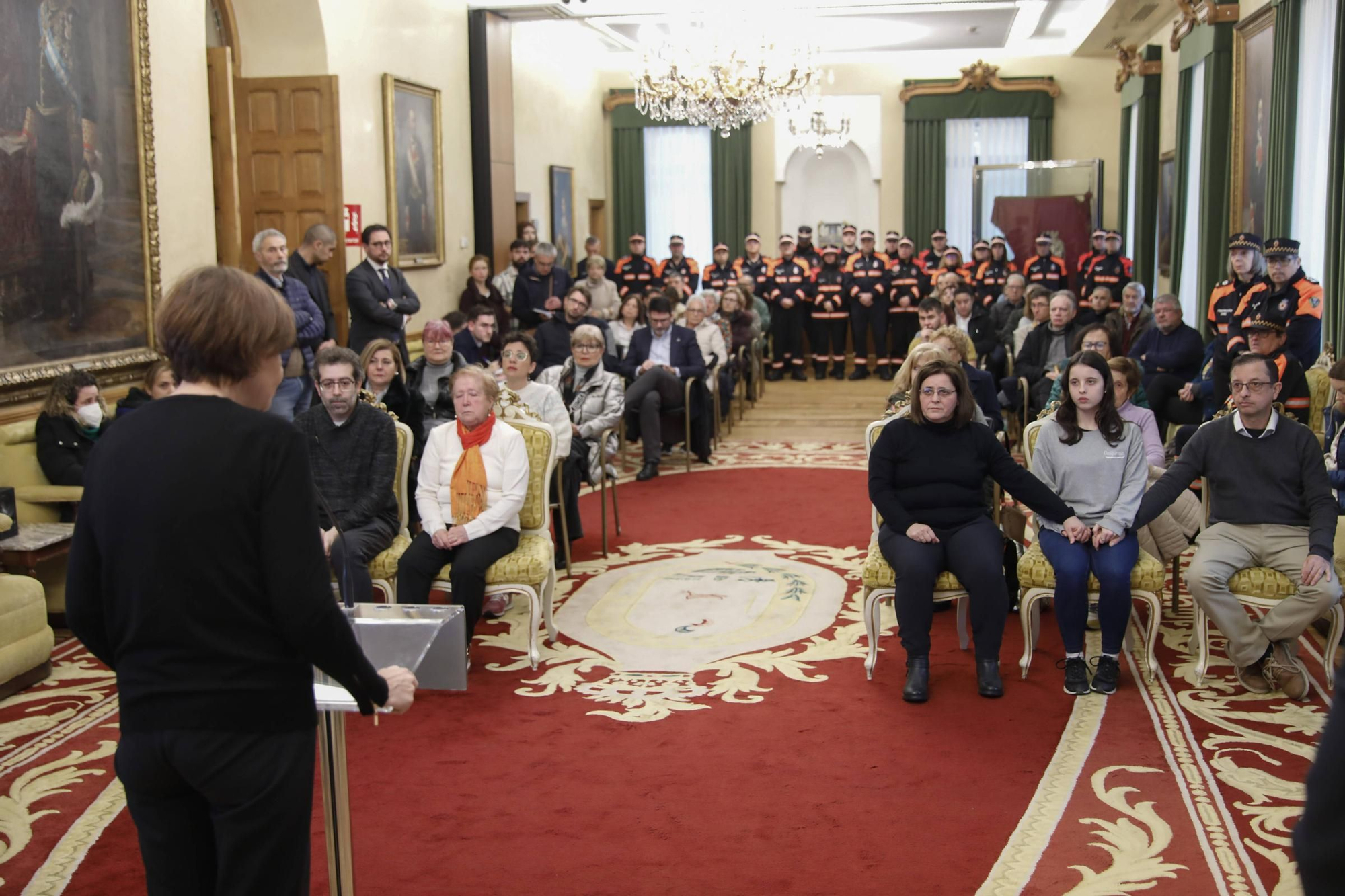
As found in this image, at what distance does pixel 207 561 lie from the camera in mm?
1979

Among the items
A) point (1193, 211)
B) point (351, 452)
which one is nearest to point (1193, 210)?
point (1193, 211)

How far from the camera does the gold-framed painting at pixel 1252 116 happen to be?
10047mm

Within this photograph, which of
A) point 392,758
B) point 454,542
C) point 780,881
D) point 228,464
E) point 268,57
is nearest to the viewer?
point 228,464

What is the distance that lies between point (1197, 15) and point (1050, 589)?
8.76 metres

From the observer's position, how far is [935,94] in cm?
1755

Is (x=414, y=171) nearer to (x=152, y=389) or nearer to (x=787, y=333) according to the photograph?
(x=152, y=389)

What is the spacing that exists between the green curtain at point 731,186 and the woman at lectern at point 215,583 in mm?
16468

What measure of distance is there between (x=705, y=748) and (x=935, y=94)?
1483 centimetres

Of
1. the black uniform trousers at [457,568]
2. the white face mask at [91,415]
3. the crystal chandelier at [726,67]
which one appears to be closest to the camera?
the black uniform trousers at [457,568]

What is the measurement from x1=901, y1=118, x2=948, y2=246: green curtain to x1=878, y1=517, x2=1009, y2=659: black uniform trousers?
44.0 ft

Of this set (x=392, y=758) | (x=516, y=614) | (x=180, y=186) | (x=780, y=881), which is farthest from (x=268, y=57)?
(x=780, y=881)

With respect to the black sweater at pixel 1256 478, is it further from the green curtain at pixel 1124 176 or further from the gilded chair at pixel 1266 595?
the green curtain at pixel 1124 176

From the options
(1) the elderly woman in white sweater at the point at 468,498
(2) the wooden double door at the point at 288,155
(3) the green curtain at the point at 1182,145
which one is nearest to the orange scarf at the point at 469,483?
(1) the elderly woman in white sweater at the point at 468,498

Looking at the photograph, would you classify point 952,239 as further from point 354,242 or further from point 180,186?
point 180,186
